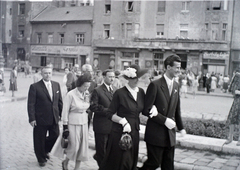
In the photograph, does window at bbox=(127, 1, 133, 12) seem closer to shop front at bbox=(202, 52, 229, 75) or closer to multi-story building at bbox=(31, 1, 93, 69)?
multi-story building at bbox=(31, 1, 93, 69)

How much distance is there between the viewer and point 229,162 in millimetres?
5801

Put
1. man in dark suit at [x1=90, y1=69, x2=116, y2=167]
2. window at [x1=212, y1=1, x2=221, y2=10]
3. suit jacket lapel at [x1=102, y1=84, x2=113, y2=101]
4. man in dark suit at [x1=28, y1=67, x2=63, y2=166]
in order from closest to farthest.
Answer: man in dark suit at [x1=90, y1=69, x2=116, y2=167] < suit jacket lapel at [x1=102, y1=84, x2=113, y2=101] < man in dark suit at [x1=28, y1=67, x2=63, y2=166] < window at [x1=212, y1=1, x2=221, y2=10]

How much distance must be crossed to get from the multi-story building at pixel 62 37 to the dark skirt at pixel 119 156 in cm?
3428

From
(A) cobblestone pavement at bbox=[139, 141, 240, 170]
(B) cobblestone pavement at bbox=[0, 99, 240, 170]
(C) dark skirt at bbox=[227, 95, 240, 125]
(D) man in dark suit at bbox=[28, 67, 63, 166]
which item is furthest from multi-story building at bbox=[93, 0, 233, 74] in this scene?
(D) man in dark suit at bbox=[28, 67, 63, 166]

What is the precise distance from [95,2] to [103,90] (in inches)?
1380

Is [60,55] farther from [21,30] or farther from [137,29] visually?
[137,29]

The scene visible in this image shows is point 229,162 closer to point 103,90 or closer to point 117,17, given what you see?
point 103,90

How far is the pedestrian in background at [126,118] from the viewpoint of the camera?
4074 mm

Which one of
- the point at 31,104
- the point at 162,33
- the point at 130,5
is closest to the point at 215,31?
the point at 162,33

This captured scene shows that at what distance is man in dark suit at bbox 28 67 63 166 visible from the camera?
18.1ft

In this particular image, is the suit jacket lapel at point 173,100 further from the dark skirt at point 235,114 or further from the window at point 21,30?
the window at point 21,30

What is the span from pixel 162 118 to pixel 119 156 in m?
0.84

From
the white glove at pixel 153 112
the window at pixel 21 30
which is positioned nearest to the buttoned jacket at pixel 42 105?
the white glove at pixel 153 112

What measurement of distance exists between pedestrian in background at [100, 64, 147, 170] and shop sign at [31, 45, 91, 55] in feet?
113
